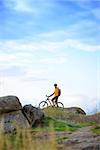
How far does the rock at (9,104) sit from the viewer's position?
27578mm

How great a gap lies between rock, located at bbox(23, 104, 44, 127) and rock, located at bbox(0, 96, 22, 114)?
0.90 meters

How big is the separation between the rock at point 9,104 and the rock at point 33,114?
2.94 ft

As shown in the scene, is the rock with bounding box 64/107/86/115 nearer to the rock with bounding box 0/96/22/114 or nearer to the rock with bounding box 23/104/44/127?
the rock with bounding box 23/104/44/127

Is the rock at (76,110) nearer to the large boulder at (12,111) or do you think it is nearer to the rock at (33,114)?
the rock at (33,114)

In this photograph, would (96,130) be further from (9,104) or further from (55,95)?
(55,95)

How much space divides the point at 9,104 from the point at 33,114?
1804mm

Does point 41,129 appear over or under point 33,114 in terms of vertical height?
under

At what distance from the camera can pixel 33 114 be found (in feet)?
94.6

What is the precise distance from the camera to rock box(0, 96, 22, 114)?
2758 centimetres

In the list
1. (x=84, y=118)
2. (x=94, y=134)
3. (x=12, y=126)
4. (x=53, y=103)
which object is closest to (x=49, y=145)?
(x=94, y=134)

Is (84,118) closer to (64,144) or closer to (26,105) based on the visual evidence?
(26,105)

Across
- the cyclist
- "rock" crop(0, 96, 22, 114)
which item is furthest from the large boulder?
the cyclist

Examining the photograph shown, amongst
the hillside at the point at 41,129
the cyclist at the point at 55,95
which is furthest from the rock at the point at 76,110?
the cyclist at the point at 55,95

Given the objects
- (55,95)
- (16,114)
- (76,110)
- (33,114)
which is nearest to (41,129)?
(16,114)
